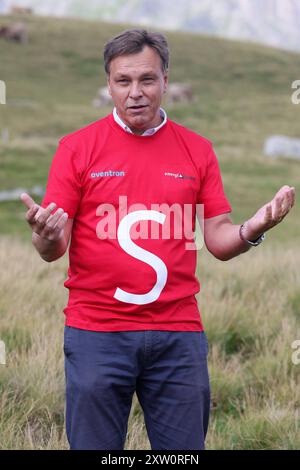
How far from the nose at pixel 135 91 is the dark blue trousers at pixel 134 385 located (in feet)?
2.68

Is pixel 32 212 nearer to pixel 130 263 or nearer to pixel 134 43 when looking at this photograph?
pixel 130 263

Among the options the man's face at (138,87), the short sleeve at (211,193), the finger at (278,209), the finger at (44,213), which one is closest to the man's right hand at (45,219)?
the finger at (44,213)

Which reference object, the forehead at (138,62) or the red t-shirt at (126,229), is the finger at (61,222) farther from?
the forehead at (138,62)

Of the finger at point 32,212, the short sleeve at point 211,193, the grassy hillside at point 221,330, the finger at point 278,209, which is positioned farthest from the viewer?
the grassy hillside at point 221,330

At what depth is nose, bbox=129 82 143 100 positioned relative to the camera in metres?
2.82

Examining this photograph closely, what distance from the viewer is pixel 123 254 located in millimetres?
2748

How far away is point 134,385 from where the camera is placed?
109 inches

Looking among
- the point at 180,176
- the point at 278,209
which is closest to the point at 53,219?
the point at 180,176

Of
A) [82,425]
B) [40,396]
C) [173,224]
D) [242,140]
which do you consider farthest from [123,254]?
[242,140]

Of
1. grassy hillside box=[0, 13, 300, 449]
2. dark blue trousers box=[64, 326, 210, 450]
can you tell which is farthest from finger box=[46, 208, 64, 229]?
grassy hillside box=[0, 13, 300, 449]

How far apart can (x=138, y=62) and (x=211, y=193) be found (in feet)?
1.78

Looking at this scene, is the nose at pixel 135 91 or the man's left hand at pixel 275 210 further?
the nose at pixel 135 91

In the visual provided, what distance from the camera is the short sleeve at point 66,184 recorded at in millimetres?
2771

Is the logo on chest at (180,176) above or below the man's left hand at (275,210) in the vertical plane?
above
